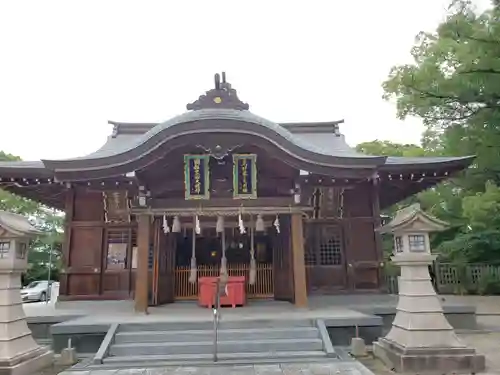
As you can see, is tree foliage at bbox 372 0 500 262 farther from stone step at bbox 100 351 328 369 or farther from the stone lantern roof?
stone step at bbox 100 351 328 369

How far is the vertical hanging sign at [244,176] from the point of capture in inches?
383

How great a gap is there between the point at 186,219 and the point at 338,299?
4.74 m

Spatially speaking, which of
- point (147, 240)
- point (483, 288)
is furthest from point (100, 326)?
point (483, 288)

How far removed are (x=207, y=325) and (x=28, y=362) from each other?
3.10 metres

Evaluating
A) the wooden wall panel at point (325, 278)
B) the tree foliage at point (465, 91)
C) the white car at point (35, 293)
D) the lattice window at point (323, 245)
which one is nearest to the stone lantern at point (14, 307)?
the wooden wall panel at point (325, 278)

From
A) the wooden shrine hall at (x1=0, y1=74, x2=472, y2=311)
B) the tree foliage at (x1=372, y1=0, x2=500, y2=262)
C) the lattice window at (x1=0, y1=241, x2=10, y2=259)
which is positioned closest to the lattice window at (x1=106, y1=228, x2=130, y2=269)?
the wooden shrine hall at (x1=0, y1=74, x2=472, y2=311)

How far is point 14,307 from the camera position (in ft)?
21.6

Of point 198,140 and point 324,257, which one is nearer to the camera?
Result: point 198,140

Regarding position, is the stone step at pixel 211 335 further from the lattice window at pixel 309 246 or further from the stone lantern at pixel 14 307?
the lattice window at pixel 309 246

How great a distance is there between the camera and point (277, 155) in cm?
948

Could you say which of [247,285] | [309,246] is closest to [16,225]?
[247,285]

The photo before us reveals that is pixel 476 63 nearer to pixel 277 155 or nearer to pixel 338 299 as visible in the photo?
pixel 277 155

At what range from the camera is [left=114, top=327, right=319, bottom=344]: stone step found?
751cm

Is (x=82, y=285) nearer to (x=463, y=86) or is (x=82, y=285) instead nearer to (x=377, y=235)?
(x=377, y=235)
